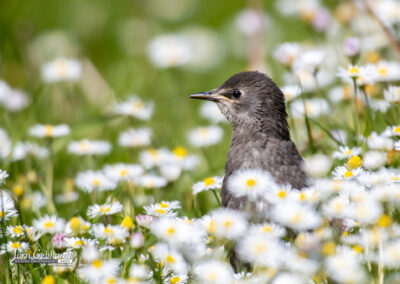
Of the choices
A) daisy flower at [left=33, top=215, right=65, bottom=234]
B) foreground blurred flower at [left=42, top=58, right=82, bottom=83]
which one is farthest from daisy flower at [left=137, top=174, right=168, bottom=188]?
foreground blurred flower at [left=42, top=58, right=82, bottom=83]

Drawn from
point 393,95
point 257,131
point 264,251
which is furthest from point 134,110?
point 264,251

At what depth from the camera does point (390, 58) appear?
6188 millimetres

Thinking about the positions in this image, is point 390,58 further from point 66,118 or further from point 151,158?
point 66,118

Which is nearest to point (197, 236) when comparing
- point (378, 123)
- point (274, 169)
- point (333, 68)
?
point (274, 169)

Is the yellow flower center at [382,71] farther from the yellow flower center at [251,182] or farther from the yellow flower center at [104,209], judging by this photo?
the yellow flower center at [104,209]

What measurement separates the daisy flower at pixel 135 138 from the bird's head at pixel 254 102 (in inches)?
34.6

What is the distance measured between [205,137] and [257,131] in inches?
56.2

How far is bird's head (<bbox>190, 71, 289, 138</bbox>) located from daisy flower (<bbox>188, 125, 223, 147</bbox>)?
0.91m

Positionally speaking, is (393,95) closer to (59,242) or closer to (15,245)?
Result: (59,242)

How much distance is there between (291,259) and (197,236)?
49cm

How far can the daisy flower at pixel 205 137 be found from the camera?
5.68m

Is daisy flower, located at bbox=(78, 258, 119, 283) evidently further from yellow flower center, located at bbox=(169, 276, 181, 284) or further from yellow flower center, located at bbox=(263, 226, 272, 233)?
yellow flower center, located at bbox=(263, 226, 272, 233)

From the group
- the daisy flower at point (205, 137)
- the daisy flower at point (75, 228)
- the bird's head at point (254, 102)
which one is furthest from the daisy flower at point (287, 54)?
the daisy flower at point (75, 228)

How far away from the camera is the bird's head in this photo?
172 inches
